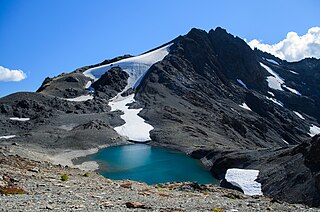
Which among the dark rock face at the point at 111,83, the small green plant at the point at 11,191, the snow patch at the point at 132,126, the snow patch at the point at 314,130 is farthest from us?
the snow patch at the point at 314,130

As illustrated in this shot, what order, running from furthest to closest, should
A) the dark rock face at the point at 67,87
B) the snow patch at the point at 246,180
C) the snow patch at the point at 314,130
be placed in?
the snow patch at the point at 314,130, the dark rock face at the point at 67,87, the snow patch at the point at 246,180

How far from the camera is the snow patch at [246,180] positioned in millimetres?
48600

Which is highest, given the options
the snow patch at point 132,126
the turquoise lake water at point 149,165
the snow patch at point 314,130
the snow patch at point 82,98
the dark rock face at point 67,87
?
the dark rock face at point 67,87

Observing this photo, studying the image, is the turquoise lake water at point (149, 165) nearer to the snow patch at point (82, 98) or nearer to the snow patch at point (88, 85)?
the snow patch at point (82, 98)

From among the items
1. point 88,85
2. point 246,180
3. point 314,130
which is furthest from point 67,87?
point 246,180

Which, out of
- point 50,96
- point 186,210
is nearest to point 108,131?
point 50,96

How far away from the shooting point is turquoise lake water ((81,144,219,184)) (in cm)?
6962

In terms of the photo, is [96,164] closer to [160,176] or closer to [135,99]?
[160,176]

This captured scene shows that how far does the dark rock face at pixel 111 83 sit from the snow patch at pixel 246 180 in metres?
110

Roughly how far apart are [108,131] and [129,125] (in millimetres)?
10720

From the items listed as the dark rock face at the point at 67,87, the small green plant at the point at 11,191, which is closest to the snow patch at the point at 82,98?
the dark rock face at the point at 67,87

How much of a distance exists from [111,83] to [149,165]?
100245 mm

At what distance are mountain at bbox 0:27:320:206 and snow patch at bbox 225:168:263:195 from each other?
1.02 metres

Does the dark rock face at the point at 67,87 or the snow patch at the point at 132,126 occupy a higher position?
the dark rock face at the point at 67,87
